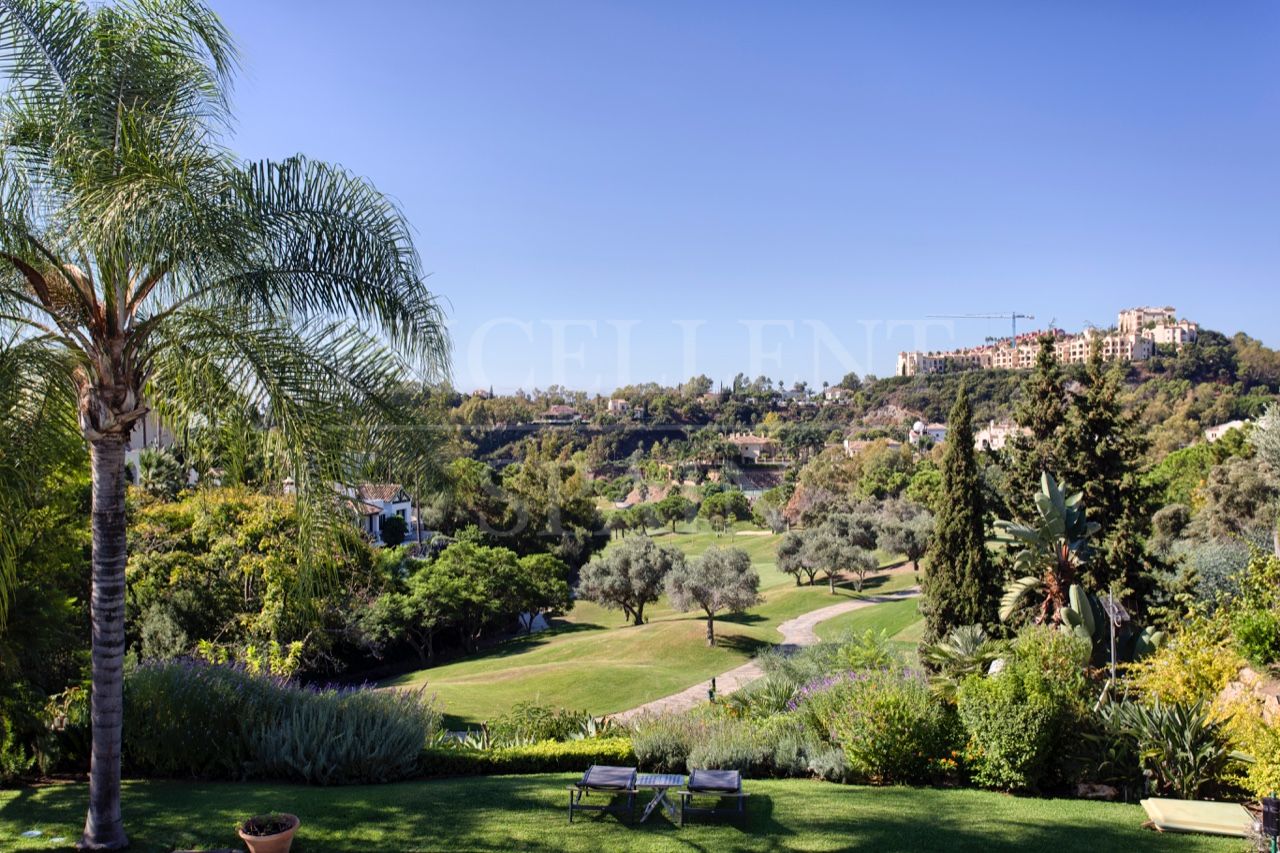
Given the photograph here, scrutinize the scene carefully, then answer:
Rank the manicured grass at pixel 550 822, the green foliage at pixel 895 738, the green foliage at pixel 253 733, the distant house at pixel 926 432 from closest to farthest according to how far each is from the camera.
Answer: the manicured grass at pixel 550 822, the green foliage at pixel 253 733, the green foliage at pixel 895 738, the distant house at pixel 926 432

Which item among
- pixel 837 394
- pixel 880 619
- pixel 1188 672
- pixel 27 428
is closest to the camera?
pixel 27 428

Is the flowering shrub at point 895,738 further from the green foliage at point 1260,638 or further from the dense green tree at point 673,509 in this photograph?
the dense green tree at point 673,509

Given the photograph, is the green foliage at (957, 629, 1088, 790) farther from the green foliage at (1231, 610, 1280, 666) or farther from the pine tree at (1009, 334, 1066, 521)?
the pine tree at (1009, 334, 1066, 521)

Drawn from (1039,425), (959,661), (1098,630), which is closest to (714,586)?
(1039,425)

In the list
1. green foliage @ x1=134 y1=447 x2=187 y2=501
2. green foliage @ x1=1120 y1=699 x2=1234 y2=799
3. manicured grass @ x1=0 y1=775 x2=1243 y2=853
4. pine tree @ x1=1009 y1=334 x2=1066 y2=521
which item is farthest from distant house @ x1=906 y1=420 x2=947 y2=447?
manicured grass @ x1=0 y1=775 x2=1243 y2=853

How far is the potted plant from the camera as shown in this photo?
5.11m

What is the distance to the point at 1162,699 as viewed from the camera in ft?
25.5

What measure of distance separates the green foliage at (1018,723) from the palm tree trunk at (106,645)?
656cm

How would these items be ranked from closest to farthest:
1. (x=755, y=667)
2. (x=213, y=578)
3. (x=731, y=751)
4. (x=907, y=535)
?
(x=731, y=751), (x=213, y=578), (x=755, y=667), (x=907, y=535)

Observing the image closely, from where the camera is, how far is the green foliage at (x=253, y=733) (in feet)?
23.9

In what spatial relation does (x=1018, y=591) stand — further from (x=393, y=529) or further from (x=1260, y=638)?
(x=393, y=529)

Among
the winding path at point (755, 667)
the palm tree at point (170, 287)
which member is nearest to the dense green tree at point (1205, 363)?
the winding path at point (755, 667)

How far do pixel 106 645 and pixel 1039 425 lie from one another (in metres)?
16.7

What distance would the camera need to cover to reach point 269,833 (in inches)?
206
